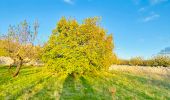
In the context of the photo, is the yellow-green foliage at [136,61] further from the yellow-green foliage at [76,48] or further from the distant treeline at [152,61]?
the yellow-green foliage at [76,48]

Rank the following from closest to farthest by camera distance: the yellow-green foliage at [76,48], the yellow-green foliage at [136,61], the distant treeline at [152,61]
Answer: the yellow-green foliage at [76,48]
the distant treeline at [152,61]
the yellow-green foliage at [136,61]

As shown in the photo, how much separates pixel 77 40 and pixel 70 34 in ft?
3.27

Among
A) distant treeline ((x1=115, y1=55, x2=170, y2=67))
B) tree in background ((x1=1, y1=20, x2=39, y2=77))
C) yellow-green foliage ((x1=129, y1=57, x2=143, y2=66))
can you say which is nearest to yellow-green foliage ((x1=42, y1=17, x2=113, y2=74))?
tree in background ((x1=1, y1=20, x2=39, y2=77))

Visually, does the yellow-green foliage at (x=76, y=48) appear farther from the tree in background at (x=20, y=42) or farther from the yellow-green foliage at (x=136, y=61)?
the yellow-green foliage at (x=136, y=61)

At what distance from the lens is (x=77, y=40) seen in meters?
26.2

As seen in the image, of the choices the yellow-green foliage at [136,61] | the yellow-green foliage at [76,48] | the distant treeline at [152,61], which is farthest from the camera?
the yellow-green foliage at [136,61]

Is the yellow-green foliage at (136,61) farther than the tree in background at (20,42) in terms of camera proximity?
Yes

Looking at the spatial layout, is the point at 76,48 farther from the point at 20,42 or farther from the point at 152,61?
the point at 152,61

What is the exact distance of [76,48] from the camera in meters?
25.2

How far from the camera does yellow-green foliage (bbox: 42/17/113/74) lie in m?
25.1

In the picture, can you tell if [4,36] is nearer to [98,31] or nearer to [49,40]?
[49,40]

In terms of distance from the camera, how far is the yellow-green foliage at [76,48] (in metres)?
25.1

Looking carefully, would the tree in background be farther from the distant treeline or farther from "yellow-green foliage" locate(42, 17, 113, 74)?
the distant treeline

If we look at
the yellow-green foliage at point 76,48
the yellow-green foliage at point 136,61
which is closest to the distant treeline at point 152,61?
the yellow-green foliage at point 136,61
